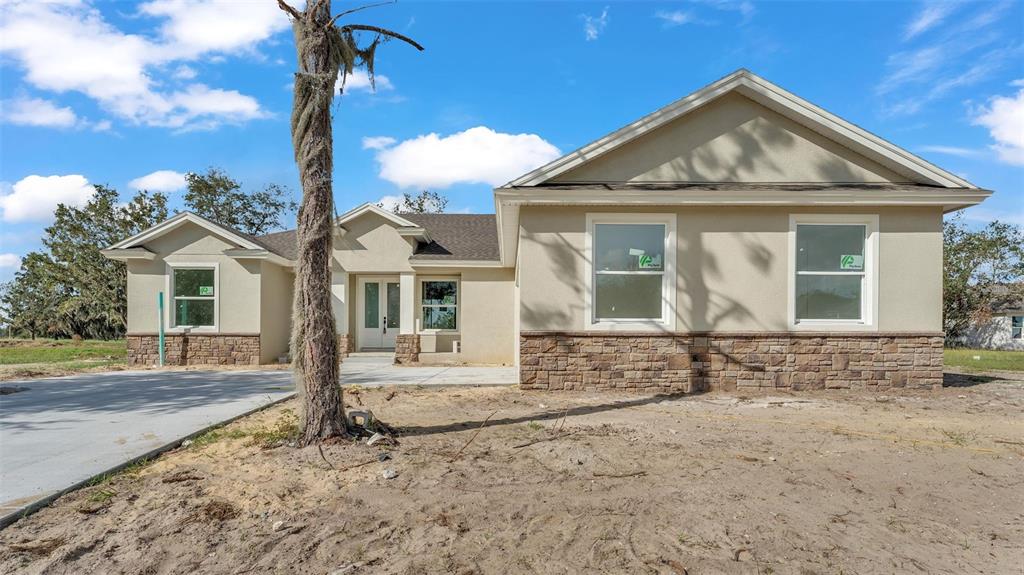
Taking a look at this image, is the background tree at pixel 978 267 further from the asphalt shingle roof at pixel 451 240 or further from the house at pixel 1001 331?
the asphalt shingle roof at pixel 451 240

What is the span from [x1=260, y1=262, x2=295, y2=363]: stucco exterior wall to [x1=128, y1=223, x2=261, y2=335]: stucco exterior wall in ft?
Answer: 0.80

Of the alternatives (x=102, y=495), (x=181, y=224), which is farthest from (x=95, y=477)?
(x=181, y=224)

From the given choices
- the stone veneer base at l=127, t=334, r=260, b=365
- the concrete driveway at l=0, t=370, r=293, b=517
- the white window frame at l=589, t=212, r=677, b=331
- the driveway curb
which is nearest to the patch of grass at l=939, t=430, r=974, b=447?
the white window frame at l=589, t=212, r=677, b=331

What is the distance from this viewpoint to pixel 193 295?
1388 cm

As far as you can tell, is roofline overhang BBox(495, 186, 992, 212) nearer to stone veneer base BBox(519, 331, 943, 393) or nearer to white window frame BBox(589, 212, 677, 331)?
white window frame BBox(589, 212, 677, 331)

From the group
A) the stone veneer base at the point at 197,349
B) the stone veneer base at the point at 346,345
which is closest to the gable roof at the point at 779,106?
the stone veneer base at the point at 346,345

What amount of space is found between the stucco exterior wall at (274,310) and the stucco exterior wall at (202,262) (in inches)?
9.6

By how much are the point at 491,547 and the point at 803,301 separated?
26.4ft

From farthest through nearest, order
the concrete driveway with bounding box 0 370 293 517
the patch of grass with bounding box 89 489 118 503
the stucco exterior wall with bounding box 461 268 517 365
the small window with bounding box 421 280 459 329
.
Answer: the small window with bounding box 421 280 459 329 → the stucco exterior wall with bounding box 461 268 517 365 → the concrete driveway with bounding box 0 370 293 517 → the patch of grass with bounding box 89 489 118 503

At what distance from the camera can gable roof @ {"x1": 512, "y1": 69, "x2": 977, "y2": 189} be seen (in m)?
8.91

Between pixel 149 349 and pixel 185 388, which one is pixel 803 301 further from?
pixel 149 349

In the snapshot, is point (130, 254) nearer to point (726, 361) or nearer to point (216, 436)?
point (216, 436)

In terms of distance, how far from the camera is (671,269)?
8.98 m

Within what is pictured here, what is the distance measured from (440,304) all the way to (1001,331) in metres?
32.6
